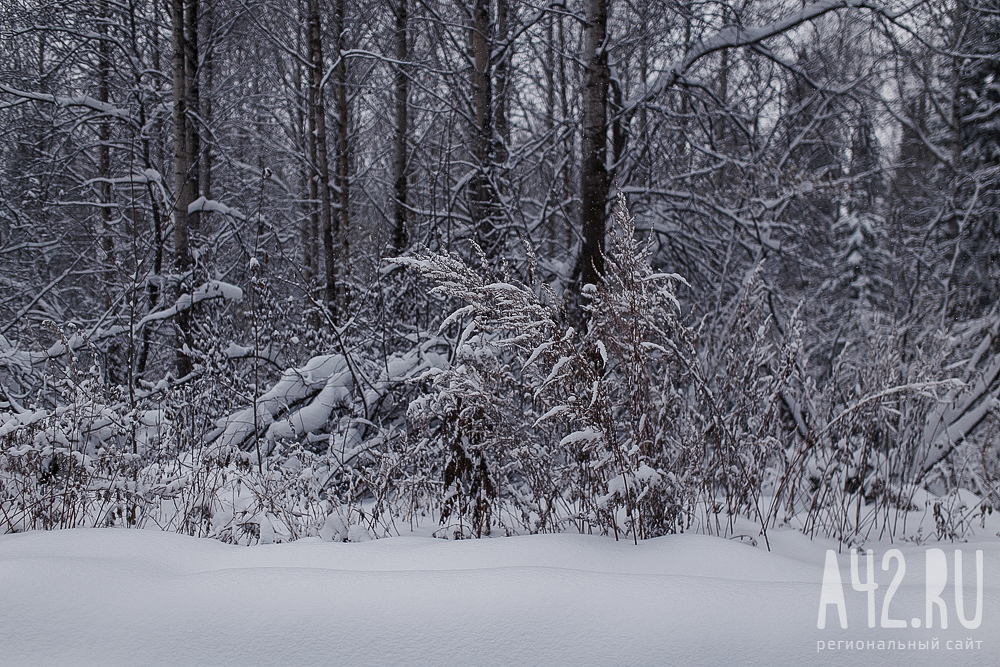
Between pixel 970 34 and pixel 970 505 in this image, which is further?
pixel 970 34

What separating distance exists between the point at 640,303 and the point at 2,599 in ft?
7.60

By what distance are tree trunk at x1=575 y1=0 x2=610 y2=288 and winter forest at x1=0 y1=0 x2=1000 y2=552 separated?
0.02 m

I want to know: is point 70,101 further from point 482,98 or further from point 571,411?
point 571,411

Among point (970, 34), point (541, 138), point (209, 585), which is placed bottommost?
point (209, 585)

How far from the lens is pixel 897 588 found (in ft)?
6.50

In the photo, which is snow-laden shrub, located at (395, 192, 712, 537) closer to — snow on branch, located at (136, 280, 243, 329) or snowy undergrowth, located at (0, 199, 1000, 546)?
snowy undergrowth, located at (0, 199, 1000, 546)

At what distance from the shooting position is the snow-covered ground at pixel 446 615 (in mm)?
1641

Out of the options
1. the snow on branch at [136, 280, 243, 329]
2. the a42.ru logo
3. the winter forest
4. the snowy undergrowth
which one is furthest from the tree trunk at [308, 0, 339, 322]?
the a42.ru logo

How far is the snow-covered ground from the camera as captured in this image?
164 centimetres

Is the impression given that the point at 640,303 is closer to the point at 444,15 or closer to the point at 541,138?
the point at 541,138

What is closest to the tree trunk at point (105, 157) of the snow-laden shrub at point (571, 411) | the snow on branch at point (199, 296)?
the snow on branch at point (199, 296)

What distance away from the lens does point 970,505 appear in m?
3.46

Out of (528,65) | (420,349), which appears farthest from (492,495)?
(528,65)

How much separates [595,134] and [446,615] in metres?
4.23
